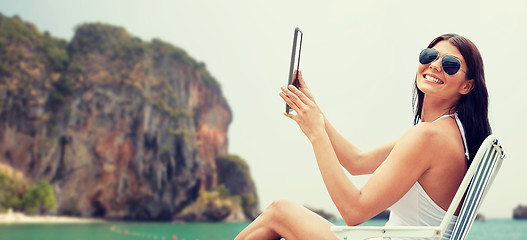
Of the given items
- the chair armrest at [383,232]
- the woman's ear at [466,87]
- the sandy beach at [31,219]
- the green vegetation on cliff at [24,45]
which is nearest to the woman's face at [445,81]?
the woman's ear at [466,87]

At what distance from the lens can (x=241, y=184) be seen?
56.8 meters

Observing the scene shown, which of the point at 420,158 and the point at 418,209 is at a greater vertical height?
the point at 420,158

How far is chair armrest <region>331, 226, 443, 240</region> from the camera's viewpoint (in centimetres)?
137

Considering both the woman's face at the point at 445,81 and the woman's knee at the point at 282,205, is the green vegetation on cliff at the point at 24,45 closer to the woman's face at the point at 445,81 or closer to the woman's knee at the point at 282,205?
the woman's knee at the point at 282,205

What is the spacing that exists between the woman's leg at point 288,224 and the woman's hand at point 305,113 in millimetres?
248

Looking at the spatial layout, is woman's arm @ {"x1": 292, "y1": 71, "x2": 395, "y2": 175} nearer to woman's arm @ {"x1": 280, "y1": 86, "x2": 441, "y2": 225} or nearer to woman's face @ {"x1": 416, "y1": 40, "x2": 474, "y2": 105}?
woman's face @ {"x1": 416, "y1": 40, "x2": 474, "y2": 105}

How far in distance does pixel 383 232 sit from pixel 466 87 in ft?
2.10

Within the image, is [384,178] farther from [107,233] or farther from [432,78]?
[107,233]

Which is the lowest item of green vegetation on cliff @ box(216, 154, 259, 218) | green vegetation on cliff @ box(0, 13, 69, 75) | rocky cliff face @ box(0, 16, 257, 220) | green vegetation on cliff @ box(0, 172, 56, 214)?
green vegetation on cliff @ box(216, 154, 259, 218)

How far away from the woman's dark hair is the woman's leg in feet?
1.95

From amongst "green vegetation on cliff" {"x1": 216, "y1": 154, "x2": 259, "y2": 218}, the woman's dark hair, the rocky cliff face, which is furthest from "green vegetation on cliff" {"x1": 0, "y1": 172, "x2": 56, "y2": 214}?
the woman's dark hair

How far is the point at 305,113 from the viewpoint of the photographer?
160 cm

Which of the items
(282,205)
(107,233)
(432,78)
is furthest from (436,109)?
(107,233)

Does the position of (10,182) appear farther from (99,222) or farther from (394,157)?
(394,157)
